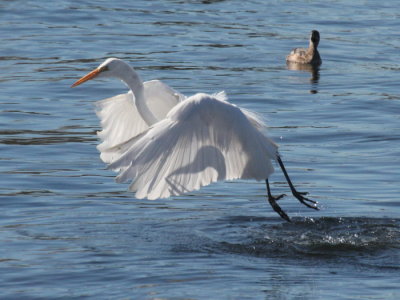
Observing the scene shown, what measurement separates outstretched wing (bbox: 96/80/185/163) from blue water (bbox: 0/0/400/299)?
77 centimetres

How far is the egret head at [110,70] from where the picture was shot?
927 cm

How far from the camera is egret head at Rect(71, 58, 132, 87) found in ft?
30.4

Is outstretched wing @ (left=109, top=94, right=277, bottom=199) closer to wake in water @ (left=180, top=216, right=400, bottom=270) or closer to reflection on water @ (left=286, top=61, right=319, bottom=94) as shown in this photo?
wake in water @ (left=180, top=216, right=400, bottom=270)

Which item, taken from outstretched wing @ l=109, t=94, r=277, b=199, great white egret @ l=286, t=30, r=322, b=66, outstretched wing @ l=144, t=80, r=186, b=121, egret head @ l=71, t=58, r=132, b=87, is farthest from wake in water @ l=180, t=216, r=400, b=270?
great white egret @ l=286, t=30, r=322, b=66

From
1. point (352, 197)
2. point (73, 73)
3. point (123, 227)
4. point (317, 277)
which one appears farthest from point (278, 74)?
point (317, 277)

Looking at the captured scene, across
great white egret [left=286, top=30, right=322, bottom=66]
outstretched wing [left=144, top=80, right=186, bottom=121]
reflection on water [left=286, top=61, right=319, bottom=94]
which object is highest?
outstretched wing [left=144, top=80, right=186, bottom=121]

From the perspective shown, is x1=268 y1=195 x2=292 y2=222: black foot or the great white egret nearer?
x1=268 y1=195 x2=292 y2=222: black foot

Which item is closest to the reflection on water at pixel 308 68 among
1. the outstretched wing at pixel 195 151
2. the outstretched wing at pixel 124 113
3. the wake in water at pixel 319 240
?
the wake in water at pixel 319 240

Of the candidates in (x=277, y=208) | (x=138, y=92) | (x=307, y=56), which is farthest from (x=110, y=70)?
(x=307, y=56)

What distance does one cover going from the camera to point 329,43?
848 inches

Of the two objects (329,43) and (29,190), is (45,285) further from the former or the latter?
(329,43)

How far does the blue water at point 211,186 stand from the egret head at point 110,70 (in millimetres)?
1386

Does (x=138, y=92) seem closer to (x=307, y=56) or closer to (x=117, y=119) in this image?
(x=117, y=119)

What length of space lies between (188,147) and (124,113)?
5.25 feet
